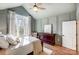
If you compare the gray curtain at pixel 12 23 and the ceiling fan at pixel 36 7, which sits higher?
the ceiling fan at pixel 36 7

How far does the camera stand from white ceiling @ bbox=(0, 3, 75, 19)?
1.73 metres

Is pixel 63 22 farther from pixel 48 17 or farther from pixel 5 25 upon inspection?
pixel 5 25

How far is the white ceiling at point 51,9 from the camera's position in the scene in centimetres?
175

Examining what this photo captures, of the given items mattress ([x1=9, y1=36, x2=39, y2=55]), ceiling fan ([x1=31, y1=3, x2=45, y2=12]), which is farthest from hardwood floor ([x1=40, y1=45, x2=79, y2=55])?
ceiling fan ([x1=31, y1=3, x2=45, y2=12])

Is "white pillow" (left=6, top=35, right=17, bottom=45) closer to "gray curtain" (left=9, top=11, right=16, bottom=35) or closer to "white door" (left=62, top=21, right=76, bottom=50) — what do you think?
"gray curtain" (left=9, top=11, right=16, bottom=35)

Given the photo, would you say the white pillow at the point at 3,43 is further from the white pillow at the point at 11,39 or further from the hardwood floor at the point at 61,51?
the hardwood floor at the point at 61,51

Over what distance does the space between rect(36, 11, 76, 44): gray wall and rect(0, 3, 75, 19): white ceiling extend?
0.06m

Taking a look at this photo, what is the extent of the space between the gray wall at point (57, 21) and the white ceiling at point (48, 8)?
0.06 meters

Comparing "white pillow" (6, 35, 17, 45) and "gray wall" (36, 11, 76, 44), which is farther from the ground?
"gray wall" (36, 11, 76, 44)

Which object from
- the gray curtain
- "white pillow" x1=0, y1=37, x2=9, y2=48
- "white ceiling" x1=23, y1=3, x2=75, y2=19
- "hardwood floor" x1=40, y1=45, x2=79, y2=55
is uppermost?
"white ceiling" x1=23, y1=3, x2=75, y2=19

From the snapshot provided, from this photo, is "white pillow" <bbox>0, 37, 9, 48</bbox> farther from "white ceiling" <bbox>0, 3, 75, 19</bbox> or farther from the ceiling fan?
the ceiling fan

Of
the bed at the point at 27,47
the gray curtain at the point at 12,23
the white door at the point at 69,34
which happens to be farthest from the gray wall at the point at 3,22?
the white door at the point at 69,34

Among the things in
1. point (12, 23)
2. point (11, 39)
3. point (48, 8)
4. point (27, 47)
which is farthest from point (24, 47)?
point (48, 8)

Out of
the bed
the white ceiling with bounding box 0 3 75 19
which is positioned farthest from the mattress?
the white ceiling with bounding box 0 3 75 19
